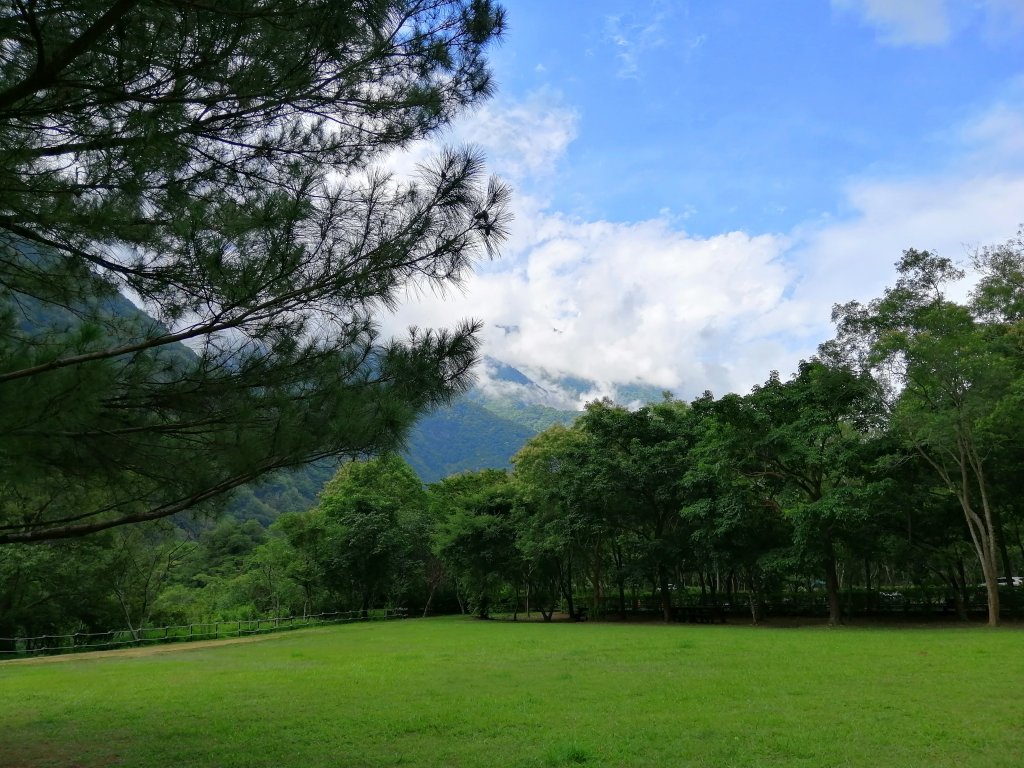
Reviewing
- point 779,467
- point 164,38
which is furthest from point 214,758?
point 779,467

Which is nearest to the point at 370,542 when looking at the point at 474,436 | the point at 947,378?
the point at 947,378

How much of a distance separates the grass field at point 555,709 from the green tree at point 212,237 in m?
2.58

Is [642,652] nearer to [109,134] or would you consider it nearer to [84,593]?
[109,134]

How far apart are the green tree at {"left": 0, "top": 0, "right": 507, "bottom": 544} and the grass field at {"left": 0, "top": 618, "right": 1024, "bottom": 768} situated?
258 centimetres

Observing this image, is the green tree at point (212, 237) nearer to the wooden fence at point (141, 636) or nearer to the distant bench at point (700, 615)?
the wooden fence at point (141, 636)

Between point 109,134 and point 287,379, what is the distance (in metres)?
1.83

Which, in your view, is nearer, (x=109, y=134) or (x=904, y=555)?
(x=109, y=134)

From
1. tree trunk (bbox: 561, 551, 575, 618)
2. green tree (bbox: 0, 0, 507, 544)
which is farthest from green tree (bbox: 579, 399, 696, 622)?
green tree (bbox: 0, 0, 507, 544)

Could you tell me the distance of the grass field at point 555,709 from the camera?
5152mm

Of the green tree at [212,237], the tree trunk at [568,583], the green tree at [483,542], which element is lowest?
the tree trunk at [568,583]

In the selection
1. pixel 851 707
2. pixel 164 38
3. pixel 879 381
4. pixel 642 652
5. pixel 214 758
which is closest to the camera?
pixel 164 38

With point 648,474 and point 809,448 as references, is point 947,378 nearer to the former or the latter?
point 809,448

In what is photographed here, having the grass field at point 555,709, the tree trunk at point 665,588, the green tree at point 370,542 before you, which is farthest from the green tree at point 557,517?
the grass field at point 555,709

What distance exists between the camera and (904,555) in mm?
19141
